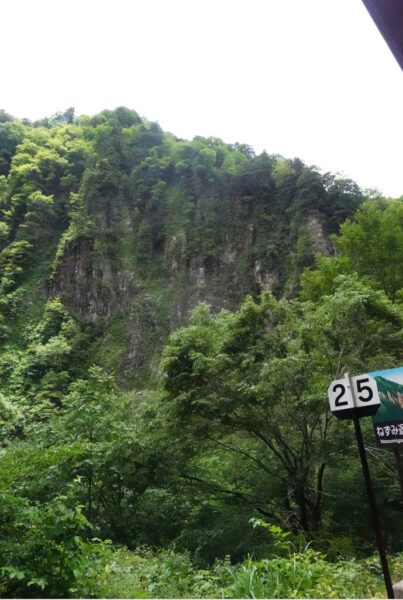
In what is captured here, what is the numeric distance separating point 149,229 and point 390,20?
4090cm

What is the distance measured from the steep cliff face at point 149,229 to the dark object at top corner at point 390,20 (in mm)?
29550

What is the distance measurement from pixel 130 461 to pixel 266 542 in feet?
11.4

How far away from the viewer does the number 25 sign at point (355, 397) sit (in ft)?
11.5

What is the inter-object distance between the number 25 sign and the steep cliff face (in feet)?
87.9

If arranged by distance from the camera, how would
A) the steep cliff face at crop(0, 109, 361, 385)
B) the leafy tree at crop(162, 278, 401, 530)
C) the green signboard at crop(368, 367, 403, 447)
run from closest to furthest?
the green signboard at crop(368, 367, 403, 447), the leafy tree at crop(162, 278, 401, 530), the steep cliff face at crop(0, 109, 361, 385)

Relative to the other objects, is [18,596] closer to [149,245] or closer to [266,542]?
[266,542]

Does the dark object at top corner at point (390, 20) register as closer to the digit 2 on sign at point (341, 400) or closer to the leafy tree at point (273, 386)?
the digit 2 on sign at point (341, 400)

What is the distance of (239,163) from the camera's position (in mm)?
43844

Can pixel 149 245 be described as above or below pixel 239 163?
below

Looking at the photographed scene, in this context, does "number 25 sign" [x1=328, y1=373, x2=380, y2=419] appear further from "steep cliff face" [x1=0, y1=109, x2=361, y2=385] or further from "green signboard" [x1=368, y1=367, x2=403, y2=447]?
"steep cliff face" [x1=0, y1=109, x2=361, y2=385]

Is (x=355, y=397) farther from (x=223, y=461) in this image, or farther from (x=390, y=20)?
(x=223, y=461)

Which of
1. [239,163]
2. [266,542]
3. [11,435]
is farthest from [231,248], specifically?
[266,542]

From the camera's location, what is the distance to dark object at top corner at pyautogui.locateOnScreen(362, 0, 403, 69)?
3.13 ft

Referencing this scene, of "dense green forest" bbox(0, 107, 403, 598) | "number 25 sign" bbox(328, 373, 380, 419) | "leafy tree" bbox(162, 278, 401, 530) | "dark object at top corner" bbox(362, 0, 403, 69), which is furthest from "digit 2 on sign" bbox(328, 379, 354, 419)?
"leafy tree" bbox(162, 278, 401, 530)
